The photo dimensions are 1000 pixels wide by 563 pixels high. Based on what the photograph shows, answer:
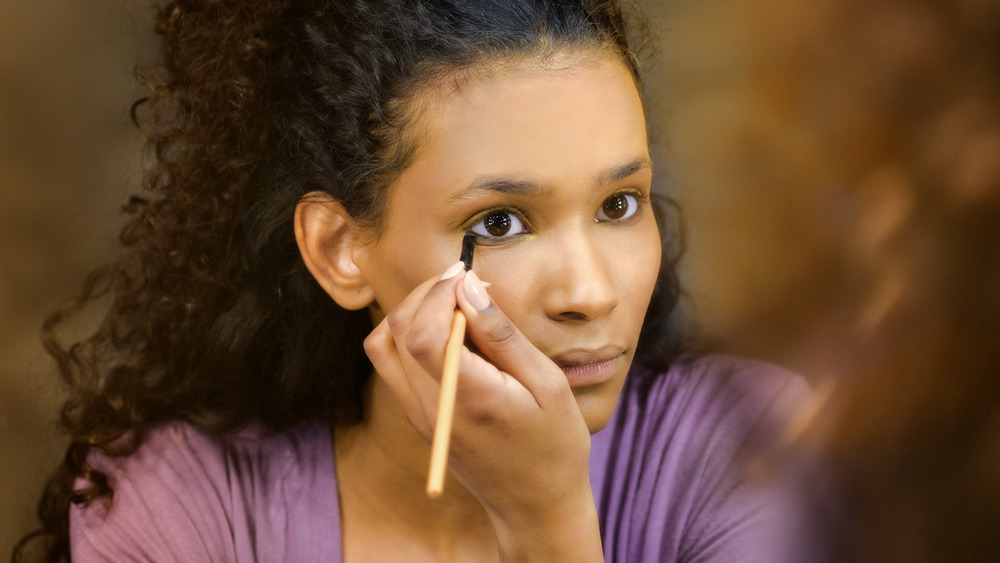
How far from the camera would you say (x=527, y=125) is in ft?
2.06

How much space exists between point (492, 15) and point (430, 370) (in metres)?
0.26

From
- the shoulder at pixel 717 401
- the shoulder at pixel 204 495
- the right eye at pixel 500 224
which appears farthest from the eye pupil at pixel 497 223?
the shoulder at pixel 204 495

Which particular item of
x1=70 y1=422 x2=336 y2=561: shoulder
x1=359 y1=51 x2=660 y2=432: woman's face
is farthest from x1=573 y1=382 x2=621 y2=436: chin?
x1=70 y1=422 x2=336 y2=561: shoulder

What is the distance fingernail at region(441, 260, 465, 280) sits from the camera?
578 mm

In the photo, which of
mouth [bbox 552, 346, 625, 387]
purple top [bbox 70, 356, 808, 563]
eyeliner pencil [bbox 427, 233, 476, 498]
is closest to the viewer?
eyeliner pencil [bbox 427, 233, 476, 498]

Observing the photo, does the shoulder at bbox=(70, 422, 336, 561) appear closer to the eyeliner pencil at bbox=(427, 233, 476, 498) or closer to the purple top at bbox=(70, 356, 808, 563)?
the purple top at bbox=(70, 356, 808, 563)

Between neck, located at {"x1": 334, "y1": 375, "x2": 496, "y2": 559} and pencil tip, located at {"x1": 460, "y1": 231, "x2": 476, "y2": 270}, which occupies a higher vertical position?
pencil tip, located at {"x1": 460, "y1": 231, "x2": 476, "y2": 270}

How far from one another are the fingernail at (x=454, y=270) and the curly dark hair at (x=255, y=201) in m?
0.11

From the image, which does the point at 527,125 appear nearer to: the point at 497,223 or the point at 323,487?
the point at 497,223

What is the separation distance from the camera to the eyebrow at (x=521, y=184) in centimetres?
62

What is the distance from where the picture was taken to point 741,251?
79 cm

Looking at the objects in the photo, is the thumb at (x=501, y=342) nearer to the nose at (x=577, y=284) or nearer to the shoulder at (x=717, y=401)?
the nose at (x=577, y=284)

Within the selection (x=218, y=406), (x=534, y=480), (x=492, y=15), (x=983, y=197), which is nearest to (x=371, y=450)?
(x=218, y=406)

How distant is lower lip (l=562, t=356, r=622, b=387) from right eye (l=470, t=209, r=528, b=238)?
0.10m
